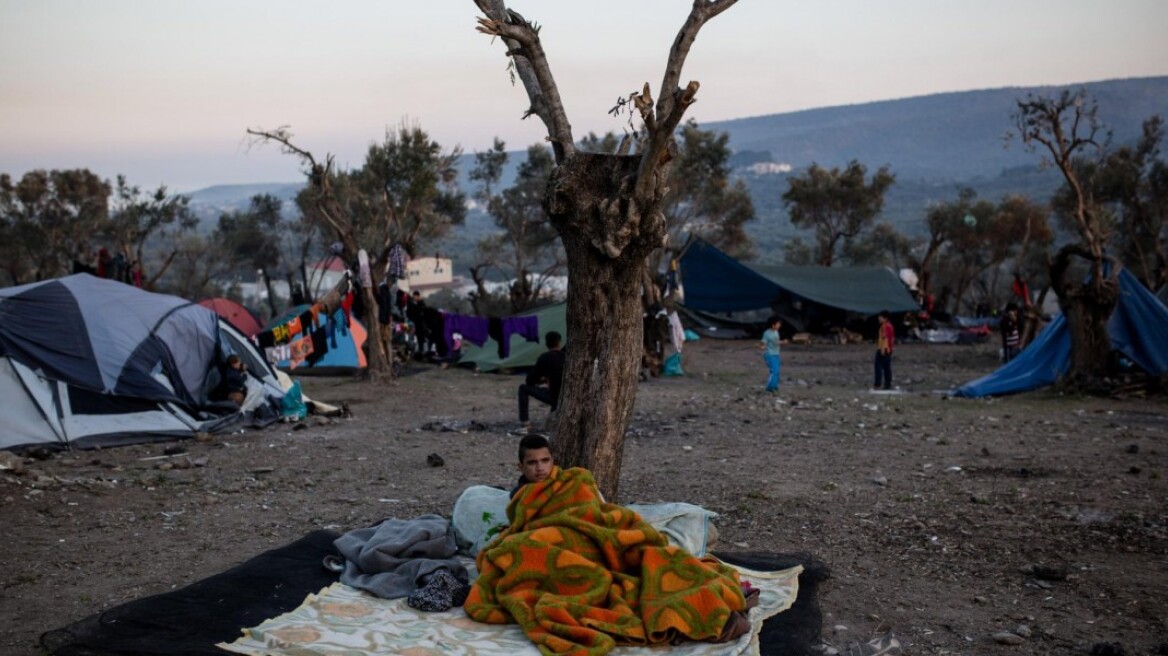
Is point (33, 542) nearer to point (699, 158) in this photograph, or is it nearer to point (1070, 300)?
point (1070, 300)

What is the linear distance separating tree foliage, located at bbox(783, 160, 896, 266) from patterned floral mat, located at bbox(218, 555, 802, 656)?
3187 cm

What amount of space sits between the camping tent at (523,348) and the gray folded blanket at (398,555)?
12.7 metres

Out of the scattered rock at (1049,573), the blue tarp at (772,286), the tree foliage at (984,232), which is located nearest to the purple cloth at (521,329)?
the blue tarp at (772,286)

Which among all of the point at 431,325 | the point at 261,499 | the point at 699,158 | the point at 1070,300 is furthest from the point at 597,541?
the point at 699,158

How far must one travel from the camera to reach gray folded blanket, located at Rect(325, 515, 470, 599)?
5.65 meters

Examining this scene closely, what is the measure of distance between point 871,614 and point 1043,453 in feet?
17.6

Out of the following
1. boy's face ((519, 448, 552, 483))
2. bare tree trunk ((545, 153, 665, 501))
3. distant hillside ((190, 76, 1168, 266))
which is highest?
distant hillside ((190, 76, 1168, 266))

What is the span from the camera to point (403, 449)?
35.8ft

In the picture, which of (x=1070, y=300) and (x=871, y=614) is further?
(x=1070, y=300)

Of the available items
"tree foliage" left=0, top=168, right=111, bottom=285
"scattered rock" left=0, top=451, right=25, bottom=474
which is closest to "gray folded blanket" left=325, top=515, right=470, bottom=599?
"scattered rock" left=0, top=451, right=25, bottom=474

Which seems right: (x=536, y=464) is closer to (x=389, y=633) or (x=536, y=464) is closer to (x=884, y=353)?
(x=389, y=633)

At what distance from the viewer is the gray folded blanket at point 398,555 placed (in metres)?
5.65

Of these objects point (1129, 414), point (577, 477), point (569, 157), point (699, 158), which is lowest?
point (1129, 414)

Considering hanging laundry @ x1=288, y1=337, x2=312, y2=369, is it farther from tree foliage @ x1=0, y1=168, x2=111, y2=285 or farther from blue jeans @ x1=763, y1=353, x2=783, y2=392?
tree foliage @ x1=0, y1=168, x2=111, y2=285
